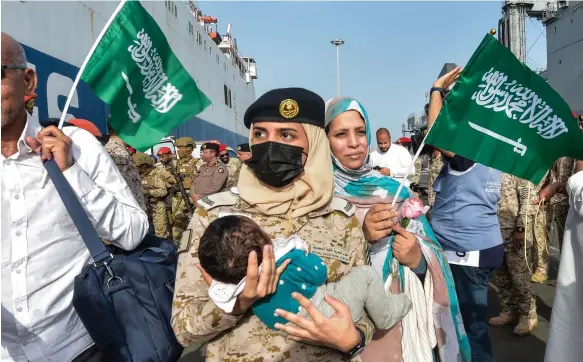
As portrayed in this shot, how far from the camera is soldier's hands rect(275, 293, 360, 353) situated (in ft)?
3.98

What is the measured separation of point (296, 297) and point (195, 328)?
0.33 m

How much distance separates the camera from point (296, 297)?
1.22 m

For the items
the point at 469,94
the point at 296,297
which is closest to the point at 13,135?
the point at 296,297

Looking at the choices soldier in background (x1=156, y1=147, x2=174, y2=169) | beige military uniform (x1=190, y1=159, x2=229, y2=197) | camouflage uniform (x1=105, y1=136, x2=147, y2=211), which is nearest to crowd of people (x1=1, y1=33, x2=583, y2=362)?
camouflage uniform (x1=105, y1=136, x2=147, y2=211)

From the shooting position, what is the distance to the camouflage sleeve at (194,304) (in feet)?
4.22

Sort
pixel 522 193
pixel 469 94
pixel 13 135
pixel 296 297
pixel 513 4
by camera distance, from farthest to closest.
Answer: pixel 513 4 → pixel 522 193 → pixel 469 94 → pixel 13 135 → pixel 296 297

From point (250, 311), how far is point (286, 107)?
2.28 ft

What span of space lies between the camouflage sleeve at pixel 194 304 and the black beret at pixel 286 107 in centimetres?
41

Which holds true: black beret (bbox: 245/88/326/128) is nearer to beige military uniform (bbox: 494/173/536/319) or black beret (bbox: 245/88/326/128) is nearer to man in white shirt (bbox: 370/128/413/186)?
beige military uniform (bbox: 494/173/536/319)

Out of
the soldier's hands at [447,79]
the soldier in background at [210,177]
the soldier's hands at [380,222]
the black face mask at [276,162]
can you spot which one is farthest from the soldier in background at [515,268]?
the soldier in background at [210,177]

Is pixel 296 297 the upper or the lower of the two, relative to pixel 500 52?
lower

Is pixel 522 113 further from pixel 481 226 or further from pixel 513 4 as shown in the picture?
pixel 513 4

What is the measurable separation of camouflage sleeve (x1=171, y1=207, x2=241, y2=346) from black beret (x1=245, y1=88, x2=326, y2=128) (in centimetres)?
41

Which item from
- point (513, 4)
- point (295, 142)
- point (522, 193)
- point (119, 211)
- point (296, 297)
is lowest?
point (522, 193)
